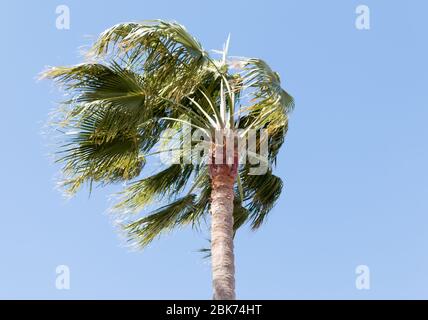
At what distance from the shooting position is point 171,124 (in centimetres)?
995

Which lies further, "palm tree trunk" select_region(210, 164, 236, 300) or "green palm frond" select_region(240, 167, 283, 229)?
"green palm frond" select_region(240, 167, 283, 229)

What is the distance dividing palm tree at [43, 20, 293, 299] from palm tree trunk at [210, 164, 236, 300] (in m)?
0.01

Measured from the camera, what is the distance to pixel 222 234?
816 cm

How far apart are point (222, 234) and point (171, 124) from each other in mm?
2435

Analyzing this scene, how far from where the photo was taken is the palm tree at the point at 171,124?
852 centimetres

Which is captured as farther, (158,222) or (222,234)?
(158,222)

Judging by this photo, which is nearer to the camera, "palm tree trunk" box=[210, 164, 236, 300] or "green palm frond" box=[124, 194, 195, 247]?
"palm tree trunk" box=[210, 164, 236, 300]

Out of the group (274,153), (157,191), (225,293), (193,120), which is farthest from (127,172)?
(225,293)

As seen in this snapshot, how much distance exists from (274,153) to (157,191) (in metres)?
1.98

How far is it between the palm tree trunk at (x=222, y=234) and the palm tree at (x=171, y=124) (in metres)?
0.01

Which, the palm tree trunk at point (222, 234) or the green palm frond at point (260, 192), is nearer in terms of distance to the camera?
the palm tree trunk at point (222, 234)

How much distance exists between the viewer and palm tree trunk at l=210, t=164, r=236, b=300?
7707 millimetres

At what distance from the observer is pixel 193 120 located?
9.16 meters
